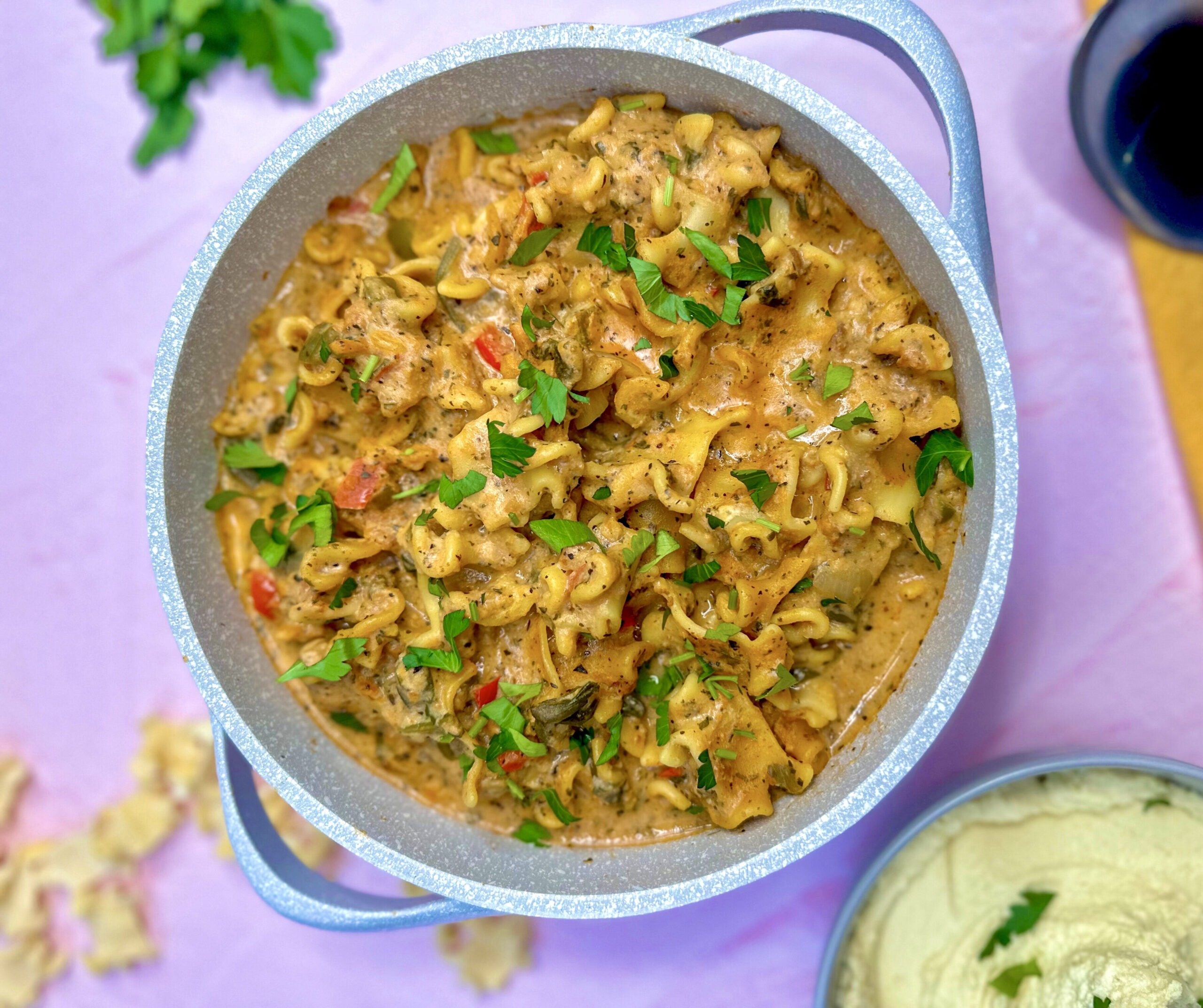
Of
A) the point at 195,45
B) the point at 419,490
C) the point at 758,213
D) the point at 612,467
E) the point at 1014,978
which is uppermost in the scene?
the point at 195,45

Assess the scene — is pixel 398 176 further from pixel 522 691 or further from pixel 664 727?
pixel 664 727

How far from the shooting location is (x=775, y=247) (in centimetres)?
234

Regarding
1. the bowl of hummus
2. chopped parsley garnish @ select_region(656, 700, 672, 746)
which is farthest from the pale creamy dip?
chopped parsley garnish @ select_region(656, 700, 672, 746)

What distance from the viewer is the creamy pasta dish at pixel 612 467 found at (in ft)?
7.64

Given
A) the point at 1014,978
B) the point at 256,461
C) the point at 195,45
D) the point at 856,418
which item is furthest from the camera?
the point at 195,45

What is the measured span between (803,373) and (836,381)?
84mm

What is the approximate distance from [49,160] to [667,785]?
305 centimetres

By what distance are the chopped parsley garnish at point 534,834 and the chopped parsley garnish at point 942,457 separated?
1.32 meters

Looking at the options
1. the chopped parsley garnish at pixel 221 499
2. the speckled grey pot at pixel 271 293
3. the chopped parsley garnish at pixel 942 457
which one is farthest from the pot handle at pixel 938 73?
the chopped parsley garnish at pixel 221 499

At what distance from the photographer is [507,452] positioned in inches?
89.7

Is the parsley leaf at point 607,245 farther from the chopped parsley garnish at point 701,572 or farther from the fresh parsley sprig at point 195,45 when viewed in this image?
the fresh parsley sprig at point 195,45

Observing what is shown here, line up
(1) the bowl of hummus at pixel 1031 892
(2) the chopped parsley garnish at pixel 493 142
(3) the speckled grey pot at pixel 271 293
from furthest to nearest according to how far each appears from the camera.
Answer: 1. (1) the bowl of hummus at pixel 1031 892
2. (2) the chopped parsley garnish at pixel 493 142
3. (3) the speckled grey pot at pixel 271 293

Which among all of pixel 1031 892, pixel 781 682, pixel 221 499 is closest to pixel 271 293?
pixel 221 499

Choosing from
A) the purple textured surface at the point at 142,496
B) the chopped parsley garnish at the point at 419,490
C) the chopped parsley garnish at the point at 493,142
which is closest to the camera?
the chopped parsley garnish at the point at 419,490
